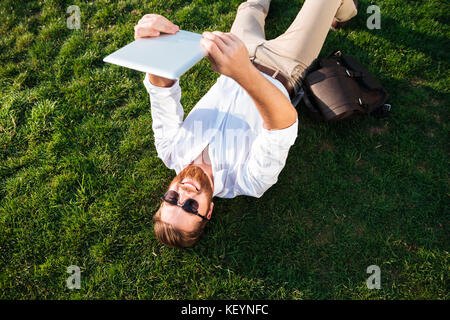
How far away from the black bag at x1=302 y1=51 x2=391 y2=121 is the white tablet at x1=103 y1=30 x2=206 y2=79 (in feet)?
6.14

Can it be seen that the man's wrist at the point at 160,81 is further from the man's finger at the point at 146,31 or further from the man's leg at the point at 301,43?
the man's leg at the point at 301,43

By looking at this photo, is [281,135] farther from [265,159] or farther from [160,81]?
[160,81]

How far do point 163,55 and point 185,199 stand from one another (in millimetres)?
1295

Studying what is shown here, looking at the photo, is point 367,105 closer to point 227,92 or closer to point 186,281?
point 227,92

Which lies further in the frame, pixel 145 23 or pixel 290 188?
pixel 290 188

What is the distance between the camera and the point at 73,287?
9.71ft

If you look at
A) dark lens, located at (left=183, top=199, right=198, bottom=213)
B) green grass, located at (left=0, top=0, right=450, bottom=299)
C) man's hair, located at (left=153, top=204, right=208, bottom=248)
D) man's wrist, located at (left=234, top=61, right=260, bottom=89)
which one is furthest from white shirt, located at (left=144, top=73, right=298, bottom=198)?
man's wrist, located at (left=234, top=61, right=260, bottom=89)

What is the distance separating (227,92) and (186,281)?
2049 mm

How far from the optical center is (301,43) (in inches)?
123

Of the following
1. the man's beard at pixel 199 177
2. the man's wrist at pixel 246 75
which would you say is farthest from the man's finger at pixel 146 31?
the man's beard at pixel 199 177

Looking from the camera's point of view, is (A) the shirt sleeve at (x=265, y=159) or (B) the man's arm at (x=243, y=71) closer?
(B) the man's arm at (x=243, y=71)

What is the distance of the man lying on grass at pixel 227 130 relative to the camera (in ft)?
6.59

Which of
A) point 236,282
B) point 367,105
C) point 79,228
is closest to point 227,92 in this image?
point 367,105

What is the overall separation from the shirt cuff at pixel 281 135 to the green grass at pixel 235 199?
1.42 meters
